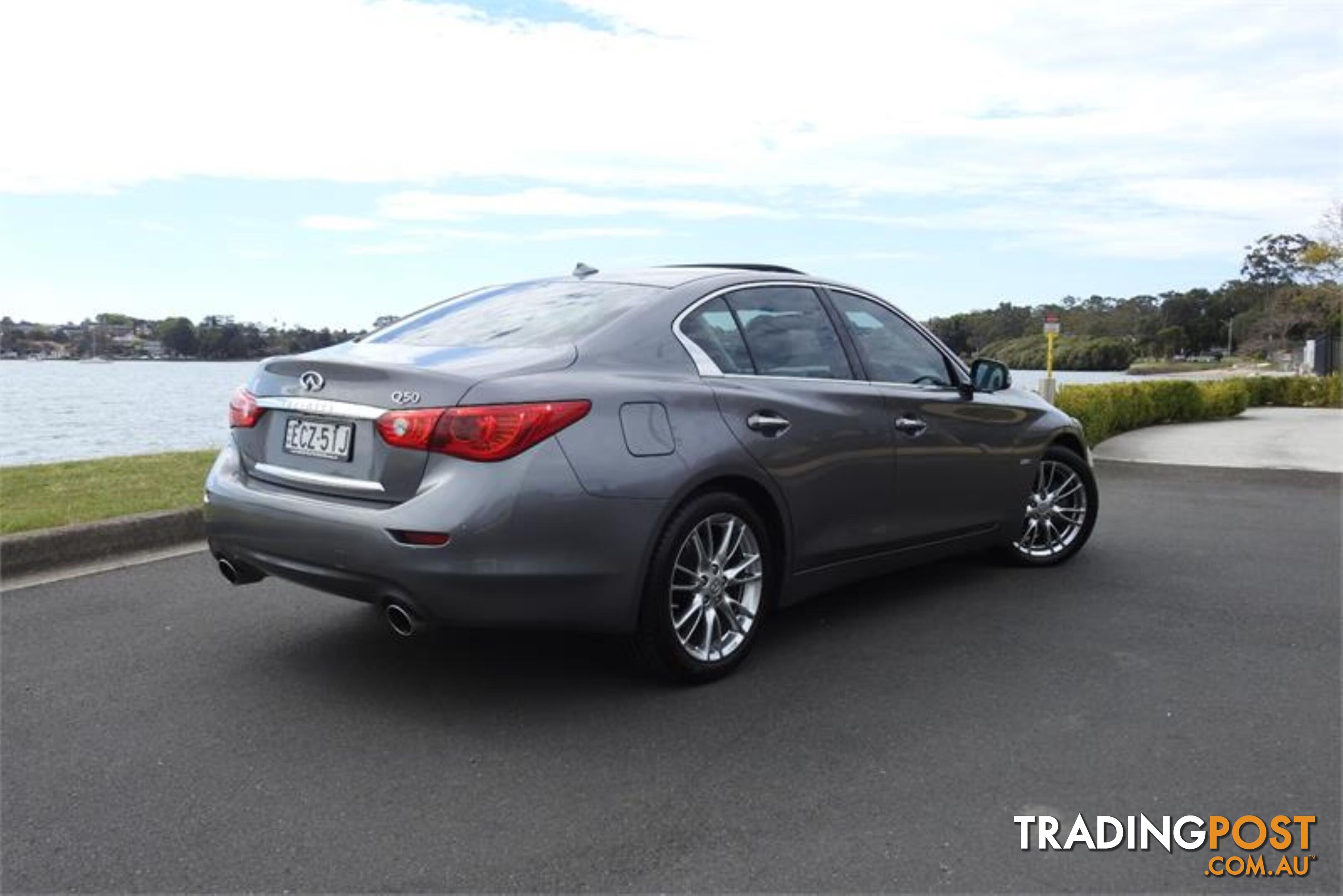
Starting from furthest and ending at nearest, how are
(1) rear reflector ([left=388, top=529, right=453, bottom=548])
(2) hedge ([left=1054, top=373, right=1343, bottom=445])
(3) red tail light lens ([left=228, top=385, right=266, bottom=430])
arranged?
(2) hedge ([left=1054, top=373, right=1343, bottom=445]) < (3) red tail light lens ([left=228, top=385, right=266, bottom=430]) < (1) rear reflector ([left=388, top=529, right=453, bottom=548])

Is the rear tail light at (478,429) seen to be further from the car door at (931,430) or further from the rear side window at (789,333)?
the car door at (931,430)

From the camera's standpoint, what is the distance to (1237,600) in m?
5.42

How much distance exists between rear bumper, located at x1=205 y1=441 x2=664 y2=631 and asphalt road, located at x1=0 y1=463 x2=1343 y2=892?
43 centimetres

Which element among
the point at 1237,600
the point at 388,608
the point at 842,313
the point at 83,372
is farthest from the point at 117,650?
the point at 83,372

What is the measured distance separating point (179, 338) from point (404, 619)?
10321mm

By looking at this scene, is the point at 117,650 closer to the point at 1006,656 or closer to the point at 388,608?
the point at 388,608

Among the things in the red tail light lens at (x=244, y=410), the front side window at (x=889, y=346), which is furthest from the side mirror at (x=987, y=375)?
the red tail light lens at (x=244, y=410)

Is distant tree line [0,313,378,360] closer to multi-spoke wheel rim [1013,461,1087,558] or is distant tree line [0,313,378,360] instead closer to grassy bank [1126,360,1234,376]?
multi-spoke wheel rim [1013,461,1087,558]

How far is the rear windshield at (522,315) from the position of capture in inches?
159

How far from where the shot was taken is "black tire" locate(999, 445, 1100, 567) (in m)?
5.92

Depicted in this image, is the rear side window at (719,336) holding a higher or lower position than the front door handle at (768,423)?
higher

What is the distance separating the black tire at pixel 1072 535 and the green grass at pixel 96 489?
486 centimetres

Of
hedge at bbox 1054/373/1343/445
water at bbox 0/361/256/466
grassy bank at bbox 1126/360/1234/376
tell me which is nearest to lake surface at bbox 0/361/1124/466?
water at bbox 0/361/256/466

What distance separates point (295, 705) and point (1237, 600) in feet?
14.7
